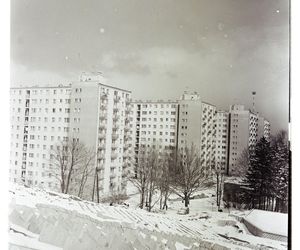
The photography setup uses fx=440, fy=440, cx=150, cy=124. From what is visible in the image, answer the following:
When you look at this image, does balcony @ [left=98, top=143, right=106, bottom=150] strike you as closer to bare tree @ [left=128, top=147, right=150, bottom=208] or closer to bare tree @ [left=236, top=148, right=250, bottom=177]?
bare tree @ [left=128, top=147, right=150, bottom=208]

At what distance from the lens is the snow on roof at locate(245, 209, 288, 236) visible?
4.83 feet

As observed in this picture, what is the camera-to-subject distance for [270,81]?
4.93 feet

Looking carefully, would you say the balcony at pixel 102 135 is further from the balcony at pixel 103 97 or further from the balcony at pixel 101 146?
the balcony at pixel 103 97

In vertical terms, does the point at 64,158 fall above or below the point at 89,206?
above

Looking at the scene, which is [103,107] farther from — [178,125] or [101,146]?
[178,125]

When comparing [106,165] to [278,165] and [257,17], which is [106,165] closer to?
[278,165]

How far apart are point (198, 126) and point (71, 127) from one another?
54cm

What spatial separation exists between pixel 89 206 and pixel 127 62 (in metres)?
0.60

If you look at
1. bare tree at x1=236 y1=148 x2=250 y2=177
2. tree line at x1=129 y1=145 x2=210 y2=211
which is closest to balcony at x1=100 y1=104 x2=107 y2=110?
tree line at x1=129 y1=145 x2=210 y2=211

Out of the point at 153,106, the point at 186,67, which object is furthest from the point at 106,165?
the point at 186,67

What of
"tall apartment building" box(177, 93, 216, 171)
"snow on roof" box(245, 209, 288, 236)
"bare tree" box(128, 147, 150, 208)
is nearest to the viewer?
"snow on roof" box(245, 209, 288, 236)

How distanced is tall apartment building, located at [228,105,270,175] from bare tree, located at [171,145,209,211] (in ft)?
0.38

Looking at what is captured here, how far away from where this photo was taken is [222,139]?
1569 millimetres

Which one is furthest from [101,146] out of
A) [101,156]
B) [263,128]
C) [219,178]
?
[263,128]
